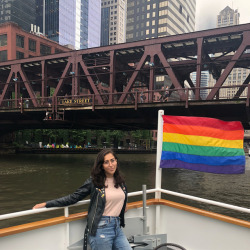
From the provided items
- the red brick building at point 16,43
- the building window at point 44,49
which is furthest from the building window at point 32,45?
the building window at point 44,49

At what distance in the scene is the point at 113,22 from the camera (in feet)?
594

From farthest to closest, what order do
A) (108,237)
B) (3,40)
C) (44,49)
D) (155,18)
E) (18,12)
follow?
1. (155,18)
2. (18,12)
3. (44,49)
4. (3,40)
5. (108,237)

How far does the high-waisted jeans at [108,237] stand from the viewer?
3275 mm

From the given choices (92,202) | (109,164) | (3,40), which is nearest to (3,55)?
(3,40)

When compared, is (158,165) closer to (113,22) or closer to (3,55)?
(3,55)

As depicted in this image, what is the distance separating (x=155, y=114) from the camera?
22297 mm

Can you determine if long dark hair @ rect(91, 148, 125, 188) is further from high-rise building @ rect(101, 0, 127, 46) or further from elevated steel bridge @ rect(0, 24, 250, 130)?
high-rise building @ rect(101, 0, 127, 46)

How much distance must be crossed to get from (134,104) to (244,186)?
11151 millimetres

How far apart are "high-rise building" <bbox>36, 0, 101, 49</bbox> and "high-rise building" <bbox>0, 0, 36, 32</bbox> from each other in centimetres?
1042

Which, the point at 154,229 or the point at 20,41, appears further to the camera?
the point at 20,41

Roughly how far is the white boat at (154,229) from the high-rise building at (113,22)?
605 ft

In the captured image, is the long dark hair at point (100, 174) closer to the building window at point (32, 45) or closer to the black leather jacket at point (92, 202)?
the black leather jacket at point (92, 202)

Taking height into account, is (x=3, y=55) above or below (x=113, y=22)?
below

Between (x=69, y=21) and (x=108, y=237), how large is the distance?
150455 millimetres
